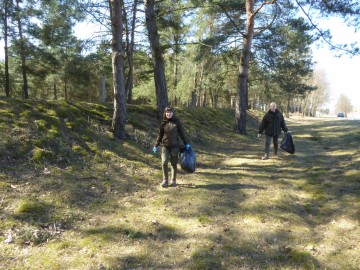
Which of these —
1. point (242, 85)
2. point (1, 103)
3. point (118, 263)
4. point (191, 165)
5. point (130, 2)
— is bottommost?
point (118, 263)

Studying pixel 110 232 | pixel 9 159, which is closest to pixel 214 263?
pixel 110 232

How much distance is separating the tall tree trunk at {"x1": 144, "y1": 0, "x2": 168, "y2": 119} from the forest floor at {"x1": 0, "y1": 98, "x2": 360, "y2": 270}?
2.02m

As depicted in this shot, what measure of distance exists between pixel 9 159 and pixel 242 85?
1151 centimetres

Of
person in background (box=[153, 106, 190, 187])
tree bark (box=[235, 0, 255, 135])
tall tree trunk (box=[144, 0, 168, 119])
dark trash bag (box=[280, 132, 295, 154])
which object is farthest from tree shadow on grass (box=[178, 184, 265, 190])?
tree bark (box=[235, 0, 255, 135])

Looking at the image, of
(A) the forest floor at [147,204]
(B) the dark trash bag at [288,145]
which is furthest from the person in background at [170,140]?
(B) the dark trash bag at [288,145]

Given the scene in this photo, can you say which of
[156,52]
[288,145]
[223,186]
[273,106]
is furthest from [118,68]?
[288,145]

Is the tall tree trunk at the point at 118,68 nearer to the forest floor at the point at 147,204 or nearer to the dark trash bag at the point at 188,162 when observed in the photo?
the forest floor at the point at 147,204

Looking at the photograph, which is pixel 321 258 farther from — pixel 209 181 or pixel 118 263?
pixel 209 181

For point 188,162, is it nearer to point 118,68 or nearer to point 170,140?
point 170,140

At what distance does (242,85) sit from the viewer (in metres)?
14.6

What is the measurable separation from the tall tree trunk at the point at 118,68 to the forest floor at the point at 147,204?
51 centimetres

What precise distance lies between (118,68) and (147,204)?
5.00m

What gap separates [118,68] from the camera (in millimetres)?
9023

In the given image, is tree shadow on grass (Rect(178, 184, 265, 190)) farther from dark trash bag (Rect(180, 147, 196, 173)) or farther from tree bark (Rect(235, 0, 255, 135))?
tree bark (Rect(235, 0, 255, 135))
